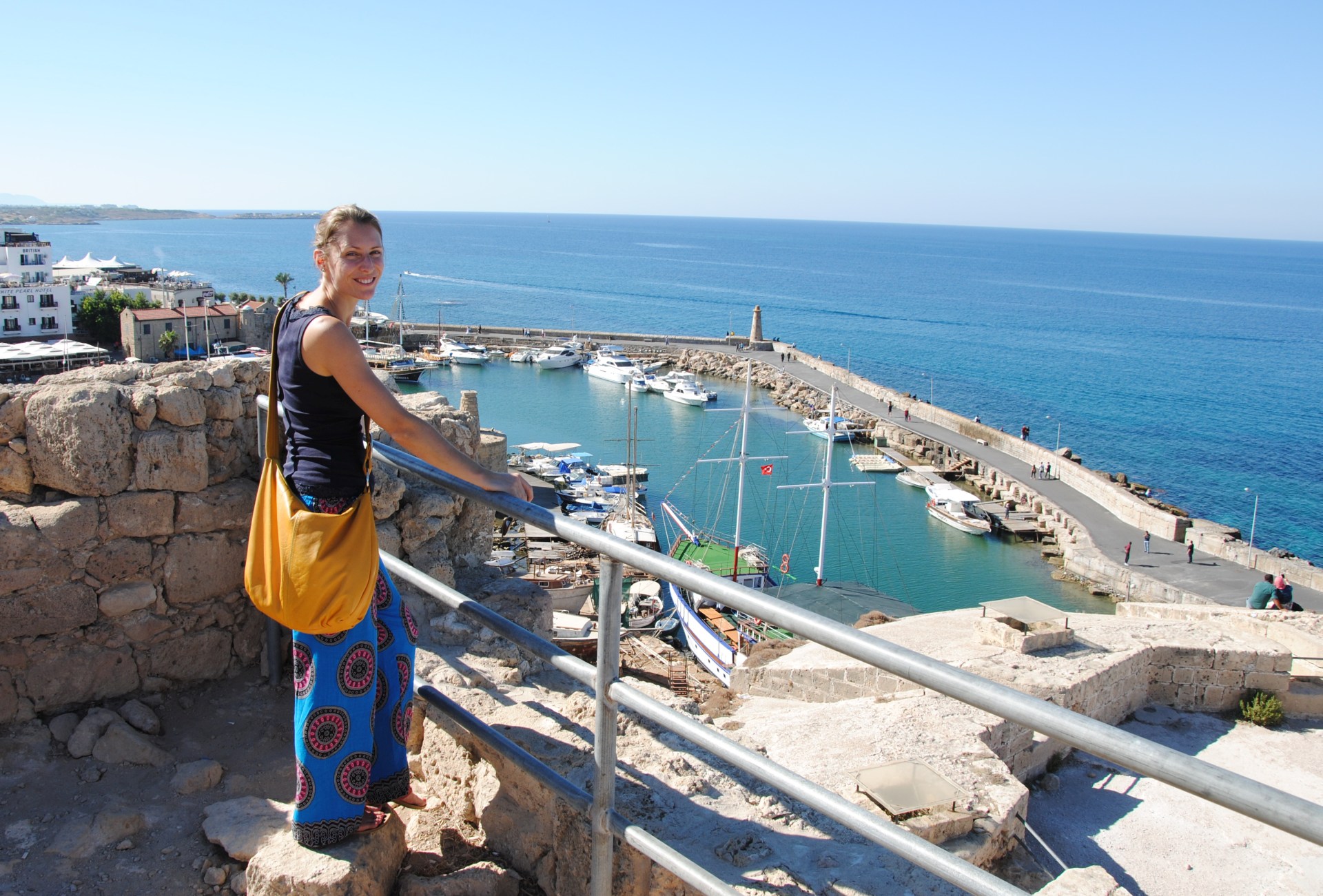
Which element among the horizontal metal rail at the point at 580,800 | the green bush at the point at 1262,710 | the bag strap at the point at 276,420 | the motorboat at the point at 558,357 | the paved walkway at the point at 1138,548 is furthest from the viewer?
the motorboat at the point at 558,357

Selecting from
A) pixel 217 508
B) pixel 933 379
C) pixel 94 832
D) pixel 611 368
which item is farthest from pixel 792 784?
pixel 933 379

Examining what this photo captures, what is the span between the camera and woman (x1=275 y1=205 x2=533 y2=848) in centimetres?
225

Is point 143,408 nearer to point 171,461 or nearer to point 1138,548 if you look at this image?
point 171,461

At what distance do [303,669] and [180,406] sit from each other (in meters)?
1.94

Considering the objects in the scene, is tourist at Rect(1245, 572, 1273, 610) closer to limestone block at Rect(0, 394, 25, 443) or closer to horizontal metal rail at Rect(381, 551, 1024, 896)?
horizontal metal rail at Rect(381, 551, 1024, 896)

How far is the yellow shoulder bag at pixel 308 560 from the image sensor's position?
2.33 m

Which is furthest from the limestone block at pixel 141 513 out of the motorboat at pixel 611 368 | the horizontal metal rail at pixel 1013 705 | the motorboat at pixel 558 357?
the motorboat at pixel 558 357

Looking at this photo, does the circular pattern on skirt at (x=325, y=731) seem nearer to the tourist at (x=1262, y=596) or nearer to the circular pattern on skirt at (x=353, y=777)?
the circular pattern on skirt at (x=353, y=777)

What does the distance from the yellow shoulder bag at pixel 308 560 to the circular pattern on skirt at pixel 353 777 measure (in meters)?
0.42

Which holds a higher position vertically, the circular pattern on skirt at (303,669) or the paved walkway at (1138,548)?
the circular pattern on skirt at (303,669)

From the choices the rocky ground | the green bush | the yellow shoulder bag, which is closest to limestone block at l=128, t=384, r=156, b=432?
the rocky ground

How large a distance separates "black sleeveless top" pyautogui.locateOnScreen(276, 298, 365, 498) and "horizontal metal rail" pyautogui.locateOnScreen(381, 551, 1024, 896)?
0.51 m

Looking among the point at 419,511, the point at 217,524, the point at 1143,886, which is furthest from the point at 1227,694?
the point at 217,524

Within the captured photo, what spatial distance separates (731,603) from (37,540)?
3.21m
